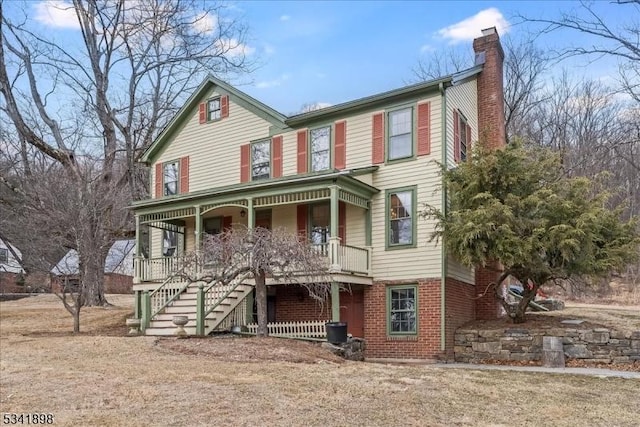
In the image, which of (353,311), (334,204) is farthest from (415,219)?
(353,311)

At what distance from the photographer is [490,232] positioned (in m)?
13.9

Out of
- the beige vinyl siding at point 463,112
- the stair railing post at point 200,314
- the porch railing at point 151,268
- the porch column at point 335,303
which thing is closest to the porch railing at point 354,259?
the porch column at point 335,303

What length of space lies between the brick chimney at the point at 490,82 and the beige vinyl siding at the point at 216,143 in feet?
22.0

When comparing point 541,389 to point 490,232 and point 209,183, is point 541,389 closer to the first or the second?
point 490,232

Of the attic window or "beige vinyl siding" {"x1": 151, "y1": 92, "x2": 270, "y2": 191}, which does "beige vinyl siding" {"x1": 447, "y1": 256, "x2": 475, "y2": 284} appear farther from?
the attic window

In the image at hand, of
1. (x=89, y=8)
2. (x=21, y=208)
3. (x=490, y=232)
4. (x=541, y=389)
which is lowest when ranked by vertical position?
(x=541, y=389)

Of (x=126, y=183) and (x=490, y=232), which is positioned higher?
(x=126, y=183)

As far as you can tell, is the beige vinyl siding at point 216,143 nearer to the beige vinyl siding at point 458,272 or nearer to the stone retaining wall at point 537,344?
the beige vinyl siding at point 458,272

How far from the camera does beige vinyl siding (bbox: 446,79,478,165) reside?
16.4 meters

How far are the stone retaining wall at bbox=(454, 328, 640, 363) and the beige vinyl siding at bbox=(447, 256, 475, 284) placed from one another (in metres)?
1.46

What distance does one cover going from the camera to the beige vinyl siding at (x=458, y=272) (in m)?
15.9

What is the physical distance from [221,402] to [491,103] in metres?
14.1

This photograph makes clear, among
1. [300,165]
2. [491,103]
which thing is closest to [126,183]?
[300,165]

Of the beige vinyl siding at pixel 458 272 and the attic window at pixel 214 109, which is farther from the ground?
the attic window at pixel 214 109
